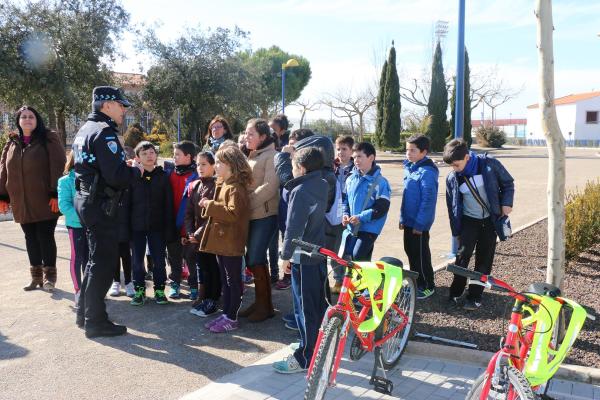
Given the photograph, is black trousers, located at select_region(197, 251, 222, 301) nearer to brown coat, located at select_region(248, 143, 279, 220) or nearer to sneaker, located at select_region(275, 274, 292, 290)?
brown coat, located at select_region(248, 143, 279, 220)

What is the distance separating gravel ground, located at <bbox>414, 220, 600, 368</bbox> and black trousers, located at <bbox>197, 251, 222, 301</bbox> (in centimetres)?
202

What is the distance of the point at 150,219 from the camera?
5602mm

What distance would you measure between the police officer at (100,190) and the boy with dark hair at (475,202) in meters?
3.06

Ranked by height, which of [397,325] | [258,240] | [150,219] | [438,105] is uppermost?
[438,105]

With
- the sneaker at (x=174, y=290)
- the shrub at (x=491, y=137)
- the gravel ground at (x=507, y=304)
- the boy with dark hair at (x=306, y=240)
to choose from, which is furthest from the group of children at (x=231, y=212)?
the shrub at (x=491, y=137)

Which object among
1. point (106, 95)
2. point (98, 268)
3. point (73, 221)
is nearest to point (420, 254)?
point (98, 268)

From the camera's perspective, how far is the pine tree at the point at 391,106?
133ft

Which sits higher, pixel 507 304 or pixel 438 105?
pixel 438 105

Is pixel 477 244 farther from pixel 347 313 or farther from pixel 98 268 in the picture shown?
pixel 98 268

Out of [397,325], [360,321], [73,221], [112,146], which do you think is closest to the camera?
[360,321]

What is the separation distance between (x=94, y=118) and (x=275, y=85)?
45.0m

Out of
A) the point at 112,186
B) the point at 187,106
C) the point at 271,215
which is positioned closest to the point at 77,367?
the point at 112,186

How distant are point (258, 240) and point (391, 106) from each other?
1463 inches

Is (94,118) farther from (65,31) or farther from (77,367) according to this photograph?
(65,31)
